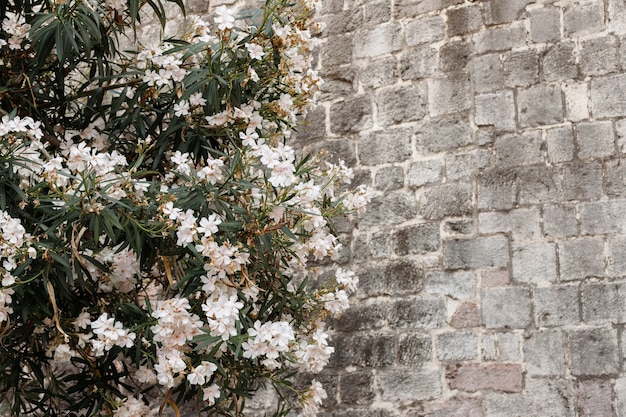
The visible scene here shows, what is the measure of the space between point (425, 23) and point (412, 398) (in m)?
2.00

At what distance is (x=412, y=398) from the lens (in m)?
4.70

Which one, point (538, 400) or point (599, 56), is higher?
point (599, 56)

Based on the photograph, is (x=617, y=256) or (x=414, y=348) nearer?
(x=617, y=256)

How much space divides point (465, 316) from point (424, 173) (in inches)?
31.1

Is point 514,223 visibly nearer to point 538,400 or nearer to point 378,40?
point 538,400

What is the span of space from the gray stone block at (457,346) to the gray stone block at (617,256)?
0.73m

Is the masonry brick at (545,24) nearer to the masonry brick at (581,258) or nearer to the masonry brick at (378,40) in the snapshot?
the masonry brick at (378,40)

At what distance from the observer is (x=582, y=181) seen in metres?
4.47

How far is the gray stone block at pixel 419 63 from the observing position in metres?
5.07

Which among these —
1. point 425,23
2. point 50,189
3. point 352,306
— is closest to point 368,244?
point 352,306

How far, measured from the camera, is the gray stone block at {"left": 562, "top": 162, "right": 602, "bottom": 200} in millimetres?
4441

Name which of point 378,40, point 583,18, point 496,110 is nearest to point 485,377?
point 496,110

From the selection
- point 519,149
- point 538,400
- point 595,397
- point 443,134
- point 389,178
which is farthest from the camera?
point 389,178

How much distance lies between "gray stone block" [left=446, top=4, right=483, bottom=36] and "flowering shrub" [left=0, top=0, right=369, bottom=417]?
1483 millimetres
